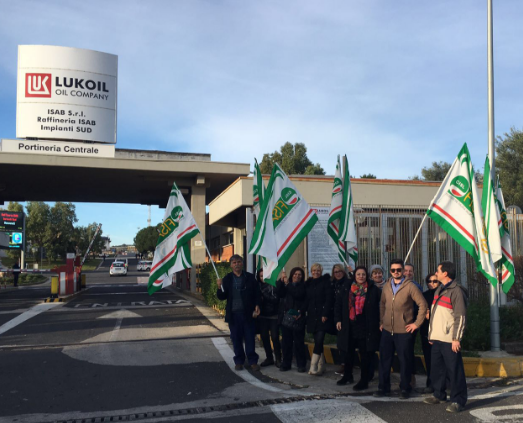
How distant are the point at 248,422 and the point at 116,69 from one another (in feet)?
72.0

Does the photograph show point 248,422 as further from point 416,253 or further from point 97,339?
point 416,253

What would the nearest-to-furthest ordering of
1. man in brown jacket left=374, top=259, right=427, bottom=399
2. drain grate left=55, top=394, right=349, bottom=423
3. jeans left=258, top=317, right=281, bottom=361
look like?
drain grate left=55, top=394, right=349, bottom=423, man in brown jacket left=374, top=259, right=427, bottom=399, jeans left=258, top=317, right=281, bottom=361

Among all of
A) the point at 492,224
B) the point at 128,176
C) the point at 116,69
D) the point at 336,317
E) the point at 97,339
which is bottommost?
the point at 97,339

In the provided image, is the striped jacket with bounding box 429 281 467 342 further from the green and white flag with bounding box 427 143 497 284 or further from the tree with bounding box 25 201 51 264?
the tree with bounding box 25 201 51 264

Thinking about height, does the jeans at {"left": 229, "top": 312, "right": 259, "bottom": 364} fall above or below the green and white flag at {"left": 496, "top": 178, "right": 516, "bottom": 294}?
below

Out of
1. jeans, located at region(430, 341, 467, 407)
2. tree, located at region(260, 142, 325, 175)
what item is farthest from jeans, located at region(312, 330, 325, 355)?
tree, located at region(260, 142, 325, 175)

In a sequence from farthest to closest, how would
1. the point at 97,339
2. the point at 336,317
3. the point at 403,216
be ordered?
the point at 403,216 → the point at 97,339 → the point at 336,317

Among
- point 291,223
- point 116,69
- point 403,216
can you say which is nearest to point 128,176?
point 116,69

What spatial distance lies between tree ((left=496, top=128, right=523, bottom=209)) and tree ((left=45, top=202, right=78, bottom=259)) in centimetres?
6575

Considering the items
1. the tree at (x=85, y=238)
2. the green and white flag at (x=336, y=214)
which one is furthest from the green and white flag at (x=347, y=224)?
the tree at (x=85, y=238)

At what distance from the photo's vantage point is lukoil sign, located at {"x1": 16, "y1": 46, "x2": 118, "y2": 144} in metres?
22.7

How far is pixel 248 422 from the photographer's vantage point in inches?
215

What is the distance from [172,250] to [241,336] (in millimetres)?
2935

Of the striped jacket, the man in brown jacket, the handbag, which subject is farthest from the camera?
the handbag
